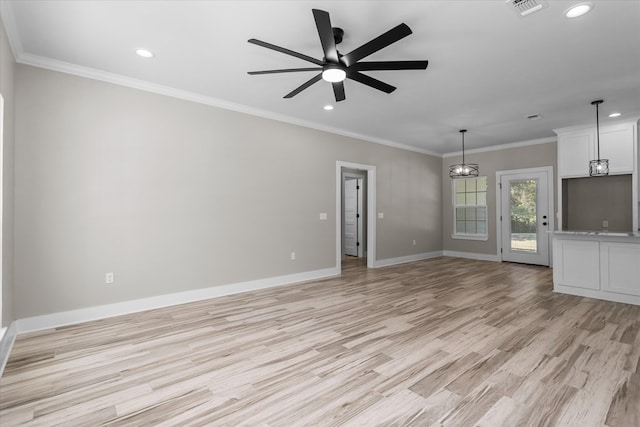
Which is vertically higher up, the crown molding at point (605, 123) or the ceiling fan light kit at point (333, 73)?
the crown molding at point (605, 123)

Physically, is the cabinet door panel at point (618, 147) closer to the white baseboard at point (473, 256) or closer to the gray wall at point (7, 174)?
the white baseboard at point (473, 256)

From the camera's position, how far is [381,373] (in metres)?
2.35

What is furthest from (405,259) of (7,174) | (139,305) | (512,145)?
(7,174)

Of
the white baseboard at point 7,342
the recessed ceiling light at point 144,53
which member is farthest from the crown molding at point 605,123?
the white baseboard at point 7,342

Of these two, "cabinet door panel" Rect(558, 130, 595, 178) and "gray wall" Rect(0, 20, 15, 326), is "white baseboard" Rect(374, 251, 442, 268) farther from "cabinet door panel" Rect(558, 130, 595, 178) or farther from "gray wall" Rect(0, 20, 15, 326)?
"gray wall" Rect(0, 20, 15, 326)

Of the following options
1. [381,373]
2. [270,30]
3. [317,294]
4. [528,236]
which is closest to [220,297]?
[317,294]

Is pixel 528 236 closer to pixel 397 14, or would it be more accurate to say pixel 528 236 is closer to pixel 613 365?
pixel 613 365

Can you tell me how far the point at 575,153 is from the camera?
5.69m

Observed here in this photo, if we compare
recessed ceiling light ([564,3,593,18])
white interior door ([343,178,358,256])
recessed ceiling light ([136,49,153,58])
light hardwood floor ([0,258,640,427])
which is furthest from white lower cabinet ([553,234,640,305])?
recessed ceiling light ([136,49,153,58])

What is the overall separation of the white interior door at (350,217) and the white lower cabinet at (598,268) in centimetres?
464

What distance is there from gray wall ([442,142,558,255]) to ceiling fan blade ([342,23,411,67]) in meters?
6.25

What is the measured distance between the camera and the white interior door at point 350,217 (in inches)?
335

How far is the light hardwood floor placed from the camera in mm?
1896

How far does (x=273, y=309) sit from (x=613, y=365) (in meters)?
3.27
